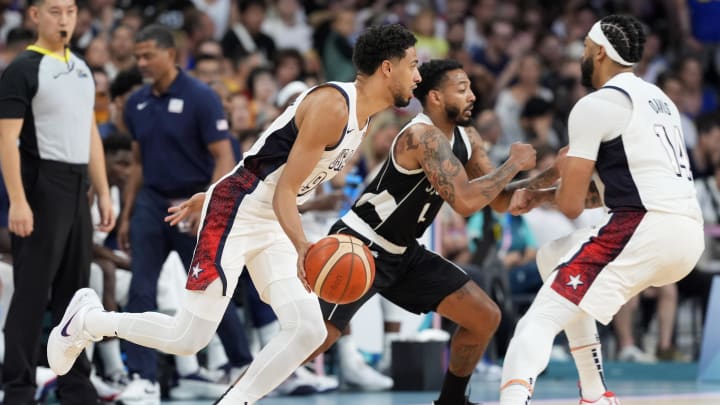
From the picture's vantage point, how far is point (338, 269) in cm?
622

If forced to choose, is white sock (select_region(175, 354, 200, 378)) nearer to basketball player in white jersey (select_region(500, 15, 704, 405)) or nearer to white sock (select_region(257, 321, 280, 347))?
white sock (select_region(257, 321, 280, 347))

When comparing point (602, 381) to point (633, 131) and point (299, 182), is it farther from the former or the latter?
point (299, 182)

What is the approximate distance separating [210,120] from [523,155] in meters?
3.02

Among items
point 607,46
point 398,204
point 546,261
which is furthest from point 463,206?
point 607,46

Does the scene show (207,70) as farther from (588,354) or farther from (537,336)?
(537,336)

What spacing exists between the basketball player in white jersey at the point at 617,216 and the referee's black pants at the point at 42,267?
10.1 feet

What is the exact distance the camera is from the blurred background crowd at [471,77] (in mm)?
10820

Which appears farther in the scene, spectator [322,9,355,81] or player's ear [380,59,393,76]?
spectator [322,9,355,81]

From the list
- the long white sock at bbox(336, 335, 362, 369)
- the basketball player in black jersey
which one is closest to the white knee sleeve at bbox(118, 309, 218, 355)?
the basketball player in black jersey

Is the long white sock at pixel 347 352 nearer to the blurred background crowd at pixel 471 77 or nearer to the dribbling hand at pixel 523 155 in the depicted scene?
the blurred background crowd at pixel 471 77

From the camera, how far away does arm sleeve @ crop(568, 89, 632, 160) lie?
6723mm

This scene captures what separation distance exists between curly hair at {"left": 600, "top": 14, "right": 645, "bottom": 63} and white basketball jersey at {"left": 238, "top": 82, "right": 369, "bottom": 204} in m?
1.49

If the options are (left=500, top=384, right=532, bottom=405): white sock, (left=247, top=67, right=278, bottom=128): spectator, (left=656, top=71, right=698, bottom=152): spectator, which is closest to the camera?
(left=500, top=384, right=532, bottom=405): white sock

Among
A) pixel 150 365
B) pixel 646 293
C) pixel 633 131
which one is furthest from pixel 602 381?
pixel 646 293
